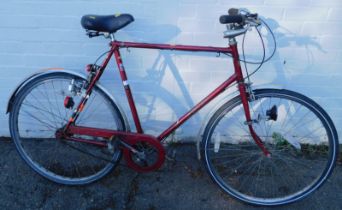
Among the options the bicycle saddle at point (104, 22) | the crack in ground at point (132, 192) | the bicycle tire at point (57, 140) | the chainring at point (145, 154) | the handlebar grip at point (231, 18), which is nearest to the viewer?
the handlebar grip at point (231, 18)

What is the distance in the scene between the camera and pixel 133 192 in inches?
118

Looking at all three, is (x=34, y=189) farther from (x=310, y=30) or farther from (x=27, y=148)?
(x=310, y=30)

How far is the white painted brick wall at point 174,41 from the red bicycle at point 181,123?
0.25 metres

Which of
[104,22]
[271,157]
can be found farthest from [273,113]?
[104,22]

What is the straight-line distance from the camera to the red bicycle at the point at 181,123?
254 centimetres

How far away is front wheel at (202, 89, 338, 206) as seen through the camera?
9.55 ft

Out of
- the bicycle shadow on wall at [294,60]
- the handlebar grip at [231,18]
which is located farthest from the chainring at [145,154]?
the bicycle shadow on wall at [294,60]

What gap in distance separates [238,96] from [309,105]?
561 millimetres

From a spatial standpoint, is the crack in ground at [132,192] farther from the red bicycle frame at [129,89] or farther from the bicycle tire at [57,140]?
the red bicycle frame at [129,89]

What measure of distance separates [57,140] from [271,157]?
7.07 ft

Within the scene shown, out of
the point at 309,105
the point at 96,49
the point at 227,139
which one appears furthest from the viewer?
the point at 227,139

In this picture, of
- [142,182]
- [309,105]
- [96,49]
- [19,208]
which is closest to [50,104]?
[96,49]

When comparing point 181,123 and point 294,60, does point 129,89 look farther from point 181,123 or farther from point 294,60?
point 294,60

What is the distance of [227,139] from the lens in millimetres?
3543
